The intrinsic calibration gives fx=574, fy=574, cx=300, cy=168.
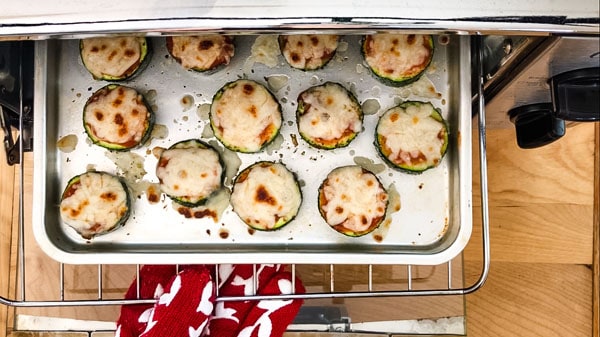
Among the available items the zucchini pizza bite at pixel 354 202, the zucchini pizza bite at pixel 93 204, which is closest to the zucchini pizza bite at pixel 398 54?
the zucchini pizza bite at pixel 354 202

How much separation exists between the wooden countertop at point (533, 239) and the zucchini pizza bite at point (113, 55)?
0.45 meters

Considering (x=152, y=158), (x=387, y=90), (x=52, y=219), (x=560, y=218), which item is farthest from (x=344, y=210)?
(x=560, y=218)

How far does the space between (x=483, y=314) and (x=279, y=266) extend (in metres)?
0.55

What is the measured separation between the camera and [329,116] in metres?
0.99

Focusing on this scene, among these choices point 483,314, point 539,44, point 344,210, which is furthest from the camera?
point 483,314

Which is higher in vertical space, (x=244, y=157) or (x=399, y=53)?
(x=399, y=53)

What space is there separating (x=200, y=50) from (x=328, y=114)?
25 centimetres

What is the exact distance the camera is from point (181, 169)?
991 mm

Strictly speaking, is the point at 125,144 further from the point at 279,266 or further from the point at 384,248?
the point at 384,248

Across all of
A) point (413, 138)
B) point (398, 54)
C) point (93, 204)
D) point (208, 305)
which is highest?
point (398, 54)

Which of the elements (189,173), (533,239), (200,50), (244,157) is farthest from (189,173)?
(533,239)

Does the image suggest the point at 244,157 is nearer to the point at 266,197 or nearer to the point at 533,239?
the point at 266,197

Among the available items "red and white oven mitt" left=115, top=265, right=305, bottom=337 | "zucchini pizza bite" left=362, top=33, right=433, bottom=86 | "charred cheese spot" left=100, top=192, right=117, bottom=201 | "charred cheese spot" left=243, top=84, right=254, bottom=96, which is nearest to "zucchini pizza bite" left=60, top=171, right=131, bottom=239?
"charred cheese spot" left=100, top=192, right=117, bottom=201

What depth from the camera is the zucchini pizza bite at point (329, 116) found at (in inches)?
39.1
